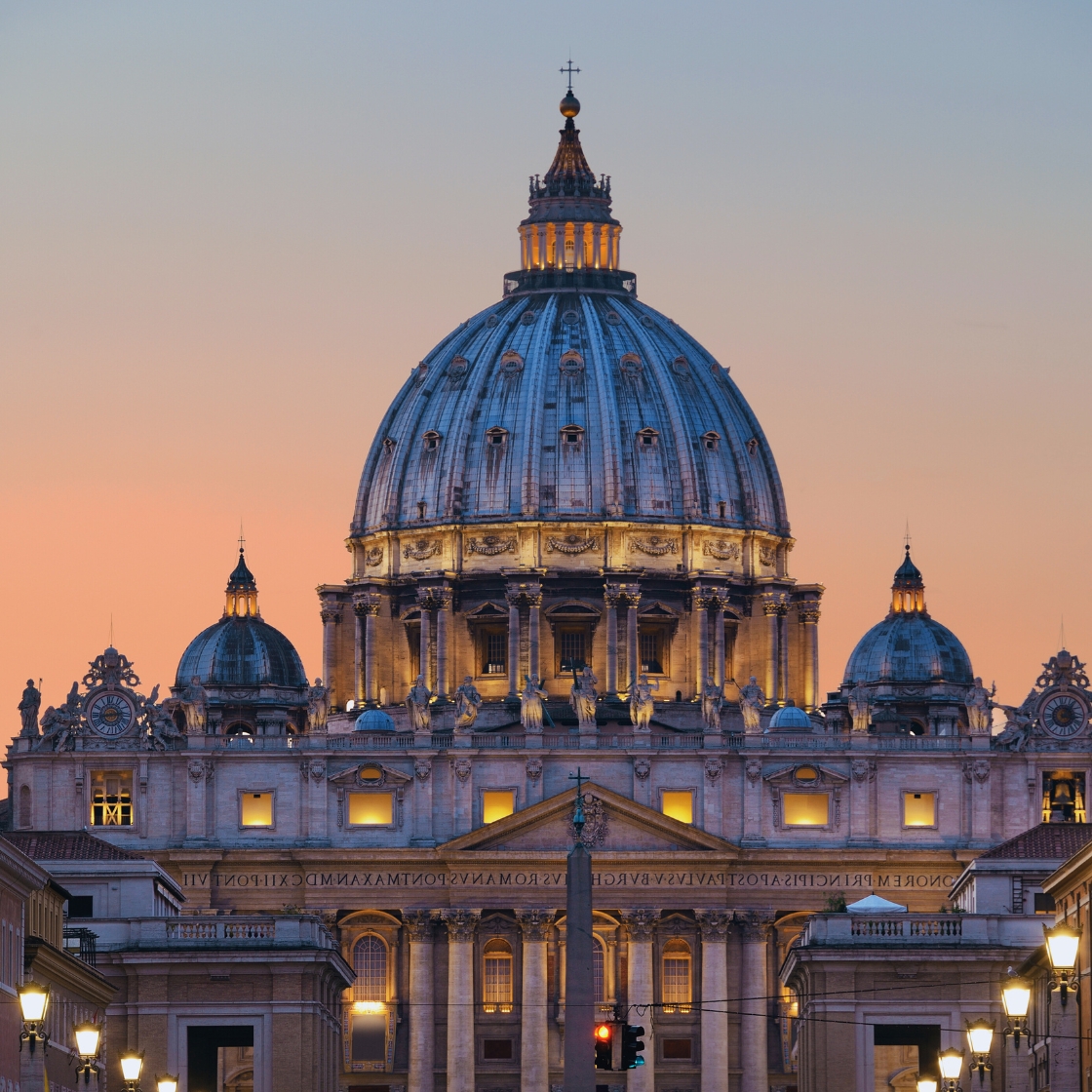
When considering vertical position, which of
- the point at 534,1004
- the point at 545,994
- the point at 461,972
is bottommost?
the point at 534,1004

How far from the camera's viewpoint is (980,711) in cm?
18762

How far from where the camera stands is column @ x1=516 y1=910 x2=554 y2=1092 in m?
182

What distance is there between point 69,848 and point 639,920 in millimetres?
43565

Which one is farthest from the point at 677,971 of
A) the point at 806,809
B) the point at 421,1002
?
the point at 421,1002

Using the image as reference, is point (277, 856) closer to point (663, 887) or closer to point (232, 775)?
point (232, 775)

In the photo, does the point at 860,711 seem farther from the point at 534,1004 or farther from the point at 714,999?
the point at 534,1004

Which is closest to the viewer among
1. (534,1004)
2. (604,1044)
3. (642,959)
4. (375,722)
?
(604,1044)

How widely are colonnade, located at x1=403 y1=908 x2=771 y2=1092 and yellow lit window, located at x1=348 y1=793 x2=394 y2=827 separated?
4289mm

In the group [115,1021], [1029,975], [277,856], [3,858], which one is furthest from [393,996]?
[3,858]

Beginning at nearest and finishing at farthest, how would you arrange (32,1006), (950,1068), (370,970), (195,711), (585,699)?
(32,1006)
(950,1068)
(370,970)
(195,711)
(585,699)

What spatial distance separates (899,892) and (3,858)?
9408 cm

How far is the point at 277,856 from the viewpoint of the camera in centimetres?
18412

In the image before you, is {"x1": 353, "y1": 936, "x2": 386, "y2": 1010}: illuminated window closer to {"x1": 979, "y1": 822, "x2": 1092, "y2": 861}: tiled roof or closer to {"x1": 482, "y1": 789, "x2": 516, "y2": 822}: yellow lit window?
{"x1": 482, "y1": 789, "x2": 516, "y2": 822}: yellow lit window

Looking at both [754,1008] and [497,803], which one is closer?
[754,1008]
